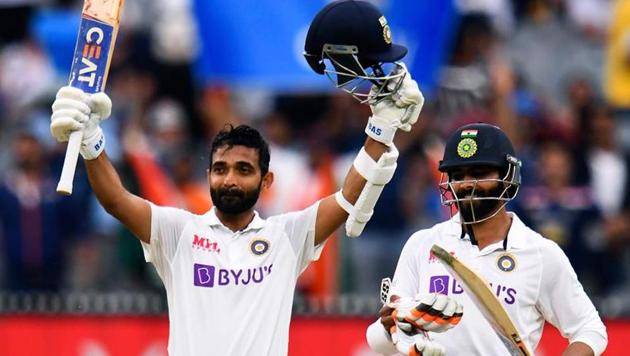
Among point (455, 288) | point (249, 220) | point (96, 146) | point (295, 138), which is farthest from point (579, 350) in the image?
point (295, 138)

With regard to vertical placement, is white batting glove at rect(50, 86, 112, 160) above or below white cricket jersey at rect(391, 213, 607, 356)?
above

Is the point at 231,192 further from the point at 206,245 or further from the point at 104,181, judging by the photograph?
the point at 104,181

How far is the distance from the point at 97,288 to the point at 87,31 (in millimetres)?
5710

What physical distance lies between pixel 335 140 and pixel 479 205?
20.2 ft

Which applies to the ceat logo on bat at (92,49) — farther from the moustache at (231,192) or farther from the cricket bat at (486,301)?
the cricket bat at (486,301)

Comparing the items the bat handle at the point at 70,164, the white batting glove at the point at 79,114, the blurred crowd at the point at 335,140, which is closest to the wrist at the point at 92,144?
the white batting glove at the point at 79,114

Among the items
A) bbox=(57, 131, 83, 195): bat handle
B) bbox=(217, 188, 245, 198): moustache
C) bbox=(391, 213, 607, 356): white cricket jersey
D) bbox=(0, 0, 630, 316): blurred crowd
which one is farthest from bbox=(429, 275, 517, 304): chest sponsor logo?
bbox=(0, 0, 630, 316): blurred crowd

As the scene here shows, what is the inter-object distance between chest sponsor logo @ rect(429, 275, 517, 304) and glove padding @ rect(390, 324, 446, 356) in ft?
1.10

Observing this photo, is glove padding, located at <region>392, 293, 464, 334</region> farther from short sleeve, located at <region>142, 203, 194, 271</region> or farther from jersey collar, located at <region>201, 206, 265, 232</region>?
short sleeve, located at <region>142, 203, 194, 271</region>

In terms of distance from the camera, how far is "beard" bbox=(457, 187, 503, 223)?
795 cm

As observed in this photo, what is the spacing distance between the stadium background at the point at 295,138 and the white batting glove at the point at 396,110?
375 centimetres

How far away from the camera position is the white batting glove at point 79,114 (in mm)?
7520

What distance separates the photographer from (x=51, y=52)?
50.8 ft

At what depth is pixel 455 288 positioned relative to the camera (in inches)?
311
